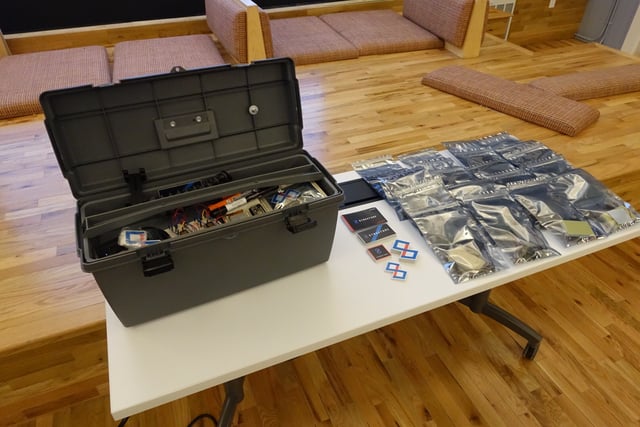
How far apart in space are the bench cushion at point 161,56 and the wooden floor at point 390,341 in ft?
1.68

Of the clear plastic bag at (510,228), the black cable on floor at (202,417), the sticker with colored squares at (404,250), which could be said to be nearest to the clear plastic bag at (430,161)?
the clear plastic bag at (510,228)

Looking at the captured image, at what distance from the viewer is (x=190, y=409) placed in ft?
4.32

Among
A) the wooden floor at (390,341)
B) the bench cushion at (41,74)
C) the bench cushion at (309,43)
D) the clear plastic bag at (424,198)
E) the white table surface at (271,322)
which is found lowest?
the wooden floor at (390,341)

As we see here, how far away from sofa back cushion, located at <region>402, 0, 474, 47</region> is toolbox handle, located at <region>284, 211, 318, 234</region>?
212cm

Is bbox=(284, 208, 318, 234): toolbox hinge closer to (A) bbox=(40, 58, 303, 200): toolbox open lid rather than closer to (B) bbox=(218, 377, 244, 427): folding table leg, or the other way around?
(A) bbox=(40, 58, 303, 200): toolbox open lid

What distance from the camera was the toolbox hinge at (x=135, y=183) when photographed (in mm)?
880

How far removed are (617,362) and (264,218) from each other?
54.6 inches

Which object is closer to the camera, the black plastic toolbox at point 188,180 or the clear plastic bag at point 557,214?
the black plastic toolbox at point 188,180

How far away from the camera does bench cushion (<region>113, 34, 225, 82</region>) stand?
2.16 m

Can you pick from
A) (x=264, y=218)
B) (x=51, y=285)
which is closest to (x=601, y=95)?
(x=264, y=218)

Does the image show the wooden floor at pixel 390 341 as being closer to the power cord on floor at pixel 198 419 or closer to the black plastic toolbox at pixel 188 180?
the power cord on floor at pixel 198 419

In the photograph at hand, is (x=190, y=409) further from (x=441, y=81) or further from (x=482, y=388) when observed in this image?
(x=441, y=81)

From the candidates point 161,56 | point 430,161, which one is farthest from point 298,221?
point 161,56

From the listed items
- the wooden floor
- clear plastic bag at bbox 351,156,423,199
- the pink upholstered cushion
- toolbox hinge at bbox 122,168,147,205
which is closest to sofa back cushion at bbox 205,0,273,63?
the pink upholstered cushion
